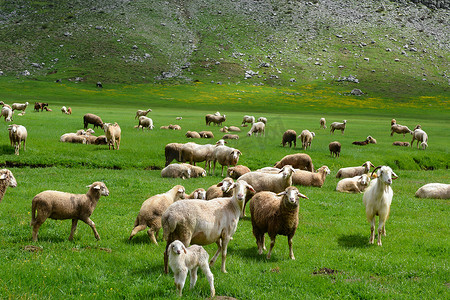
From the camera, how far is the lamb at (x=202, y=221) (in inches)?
321

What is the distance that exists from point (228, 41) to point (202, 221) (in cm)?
14071

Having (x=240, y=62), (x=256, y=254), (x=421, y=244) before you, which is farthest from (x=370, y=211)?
(x=240, y=62)

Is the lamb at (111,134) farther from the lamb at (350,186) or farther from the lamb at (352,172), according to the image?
the lamb at (350,186)

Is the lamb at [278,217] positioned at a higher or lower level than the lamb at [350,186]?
higher

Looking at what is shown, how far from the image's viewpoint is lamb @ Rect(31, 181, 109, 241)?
970 centimetres

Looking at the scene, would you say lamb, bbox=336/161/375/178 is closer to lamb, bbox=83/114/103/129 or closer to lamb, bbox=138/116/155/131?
lamb, bbox=138/116/155/131

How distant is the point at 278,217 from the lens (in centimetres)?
982

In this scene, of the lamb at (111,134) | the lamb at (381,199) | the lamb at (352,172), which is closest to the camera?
the lamb at (381,199)

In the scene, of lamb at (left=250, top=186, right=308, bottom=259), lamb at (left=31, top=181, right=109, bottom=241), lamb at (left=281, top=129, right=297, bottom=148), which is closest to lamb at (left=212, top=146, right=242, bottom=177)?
lamb at (left=250, top=186, right=308, bottom=259)

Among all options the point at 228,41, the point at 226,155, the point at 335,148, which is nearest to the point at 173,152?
the point at 226,155

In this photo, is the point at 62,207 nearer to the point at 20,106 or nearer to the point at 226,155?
the point at 226,155

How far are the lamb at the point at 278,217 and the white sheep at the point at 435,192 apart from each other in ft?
36.5

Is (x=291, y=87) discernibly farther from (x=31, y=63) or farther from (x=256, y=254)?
(x=256, y=254)

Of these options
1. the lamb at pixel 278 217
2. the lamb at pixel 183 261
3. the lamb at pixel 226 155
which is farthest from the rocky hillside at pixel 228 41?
the lamb at pixel 183 261
